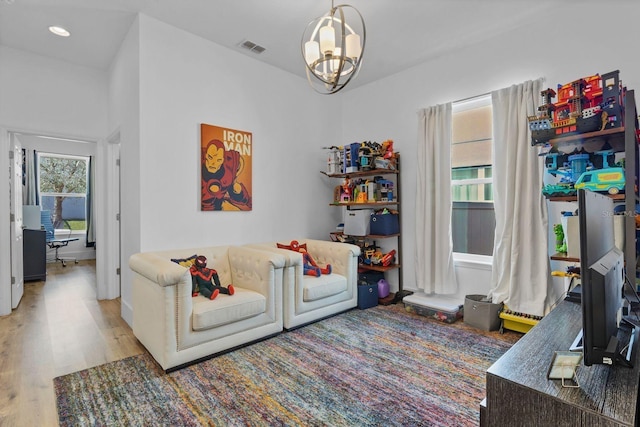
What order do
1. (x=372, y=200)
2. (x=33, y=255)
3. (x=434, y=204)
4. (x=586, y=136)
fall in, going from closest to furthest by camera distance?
(x=586, y=136), (x=434, y=204), (x=372, y=200), (x=33, y=255)

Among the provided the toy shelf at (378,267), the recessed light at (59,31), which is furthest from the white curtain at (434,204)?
the recessed light at (59,31)

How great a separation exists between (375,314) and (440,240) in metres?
1.13

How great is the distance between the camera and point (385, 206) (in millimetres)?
4391

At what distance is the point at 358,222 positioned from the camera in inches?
164

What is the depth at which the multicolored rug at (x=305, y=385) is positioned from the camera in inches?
73.5

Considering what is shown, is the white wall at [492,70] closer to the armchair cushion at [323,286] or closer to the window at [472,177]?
the window at [472,177]

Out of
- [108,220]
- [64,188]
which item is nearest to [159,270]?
[108,220]

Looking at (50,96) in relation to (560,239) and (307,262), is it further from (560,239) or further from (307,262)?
(560,239)

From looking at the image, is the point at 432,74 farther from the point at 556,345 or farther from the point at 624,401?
the point at 624,401

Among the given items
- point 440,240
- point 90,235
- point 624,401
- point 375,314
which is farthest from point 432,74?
point 90,235

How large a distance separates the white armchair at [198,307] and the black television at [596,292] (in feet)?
7.38

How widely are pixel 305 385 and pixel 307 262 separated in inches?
63.3

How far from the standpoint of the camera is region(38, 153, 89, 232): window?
280 inches

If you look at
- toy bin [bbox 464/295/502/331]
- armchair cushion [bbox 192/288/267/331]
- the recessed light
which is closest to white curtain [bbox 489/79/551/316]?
toy bin [bbox 464/295/502/331]
